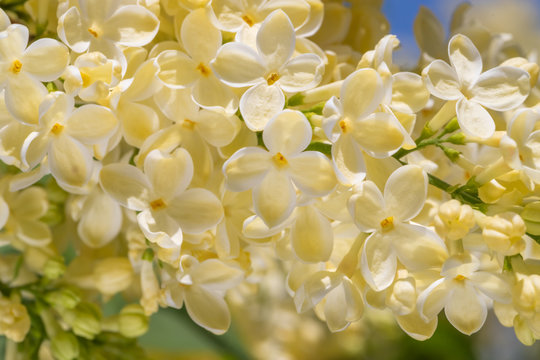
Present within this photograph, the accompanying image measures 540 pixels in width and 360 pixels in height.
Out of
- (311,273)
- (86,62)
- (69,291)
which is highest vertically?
(86,62)

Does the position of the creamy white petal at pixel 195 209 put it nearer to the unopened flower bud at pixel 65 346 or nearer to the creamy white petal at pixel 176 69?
the creamy white petal at pixel 176 69

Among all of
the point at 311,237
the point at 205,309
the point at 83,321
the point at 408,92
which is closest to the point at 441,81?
the point at 408,92

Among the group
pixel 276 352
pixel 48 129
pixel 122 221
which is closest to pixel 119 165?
pixel 48 129

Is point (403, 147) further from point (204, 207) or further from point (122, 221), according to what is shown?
point (122, 221)

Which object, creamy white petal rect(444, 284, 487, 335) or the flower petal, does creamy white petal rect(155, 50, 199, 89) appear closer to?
the flower petal

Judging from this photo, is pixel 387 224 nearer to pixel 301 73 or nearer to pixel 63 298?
pixel 301 73

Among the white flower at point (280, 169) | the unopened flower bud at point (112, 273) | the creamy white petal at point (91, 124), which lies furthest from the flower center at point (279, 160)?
the unopened flower bud at point (112, 273)

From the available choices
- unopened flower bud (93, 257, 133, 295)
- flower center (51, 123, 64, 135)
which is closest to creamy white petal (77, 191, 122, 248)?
Answer: unopened flower bud (93, 257, 133, 295)
